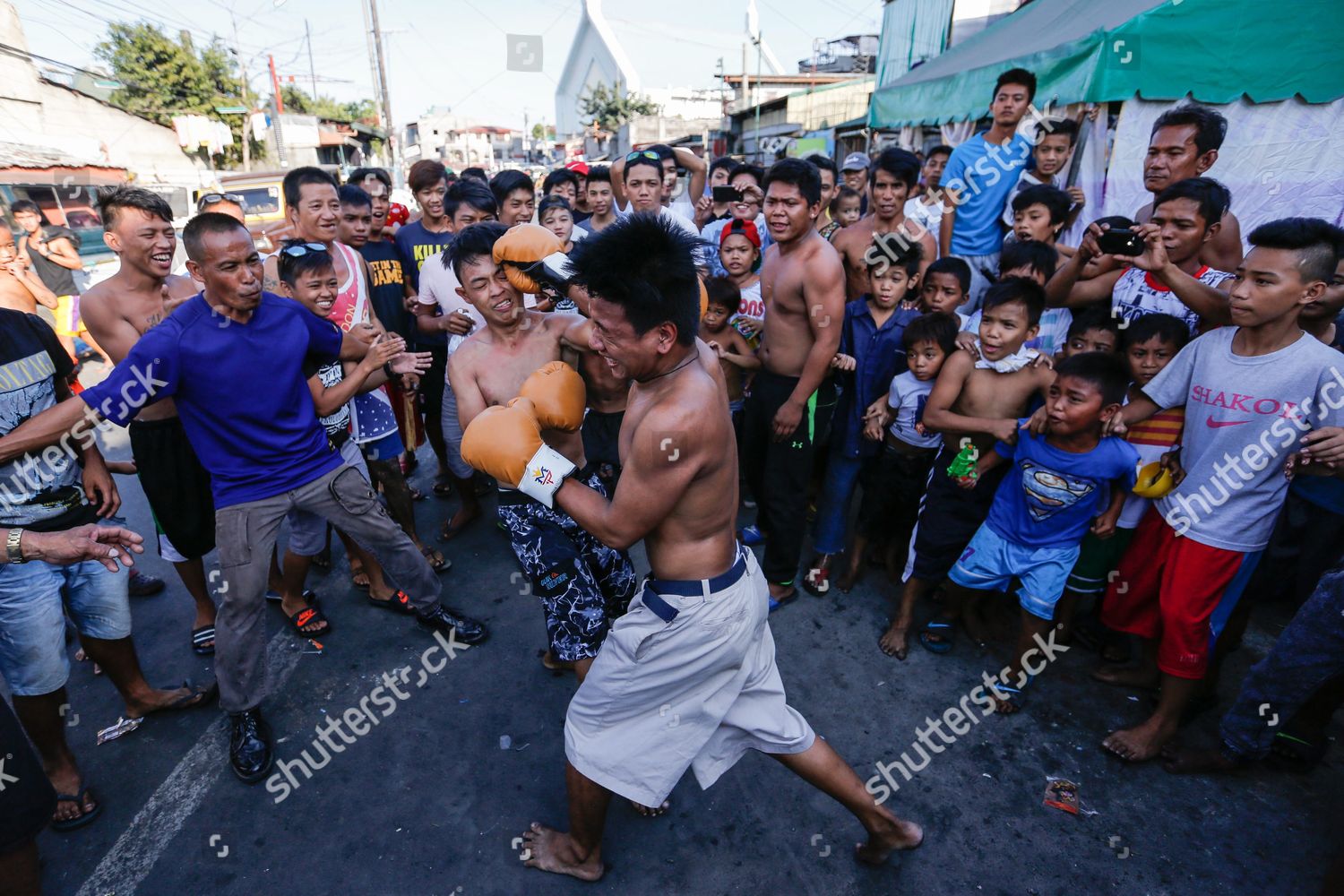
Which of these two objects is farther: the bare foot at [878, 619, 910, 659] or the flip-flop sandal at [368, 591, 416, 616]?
the flip-flop sandal at [368, 591, 416, 616]

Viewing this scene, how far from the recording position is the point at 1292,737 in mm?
2484

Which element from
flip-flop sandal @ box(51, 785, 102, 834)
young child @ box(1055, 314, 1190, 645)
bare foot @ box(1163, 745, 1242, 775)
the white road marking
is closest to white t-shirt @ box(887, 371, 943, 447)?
young child @ box(1055, 314, 1190, 645)

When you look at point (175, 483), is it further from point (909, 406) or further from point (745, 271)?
point (909, 406)

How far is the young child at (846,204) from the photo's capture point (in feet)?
19.6

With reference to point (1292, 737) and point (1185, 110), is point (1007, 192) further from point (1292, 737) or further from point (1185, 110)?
point (1292, 737)

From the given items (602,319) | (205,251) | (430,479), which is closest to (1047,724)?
(602,319)

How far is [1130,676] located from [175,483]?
14.7 ft

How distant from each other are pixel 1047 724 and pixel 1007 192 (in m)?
3.39

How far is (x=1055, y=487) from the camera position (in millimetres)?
2713

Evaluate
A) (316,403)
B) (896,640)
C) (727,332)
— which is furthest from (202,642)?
(896,640)

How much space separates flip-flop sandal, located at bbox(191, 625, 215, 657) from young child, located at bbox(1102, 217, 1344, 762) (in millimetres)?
4135

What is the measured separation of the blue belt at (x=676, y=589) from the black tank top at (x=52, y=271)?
8.30m

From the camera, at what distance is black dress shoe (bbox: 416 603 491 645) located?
3277 mm

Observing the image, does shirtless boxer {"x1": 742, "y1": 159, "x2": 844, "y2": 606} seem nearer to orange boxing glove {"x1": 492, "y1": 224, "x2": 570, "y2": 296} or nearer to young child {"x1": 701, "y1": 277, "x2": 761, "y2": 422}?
young child {"x1": 701, "y1": 277, "x2": 761, "y2": 422}
